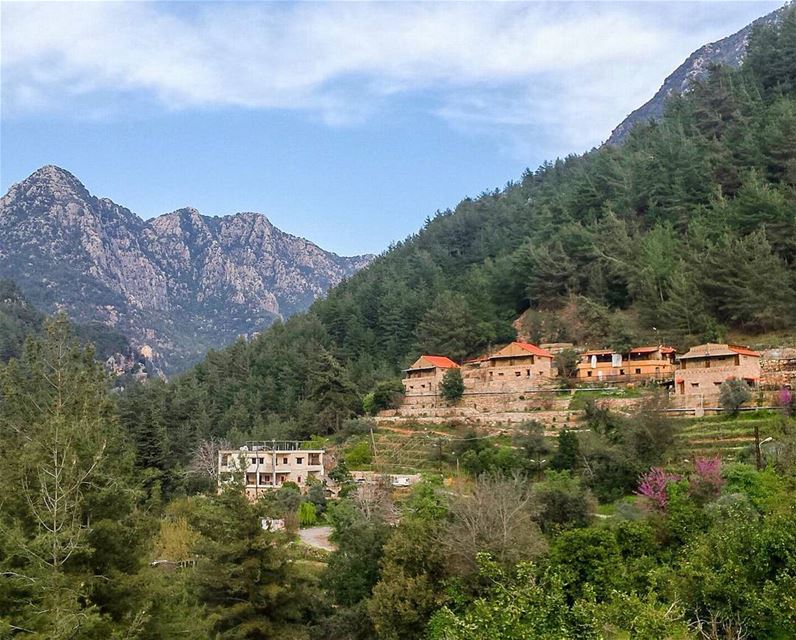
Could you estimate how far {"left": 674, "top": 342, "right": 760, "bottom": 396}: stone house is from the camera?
3172 cm

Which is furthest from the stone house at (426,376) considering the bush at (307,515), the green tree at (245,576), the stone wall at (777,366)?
the green tree at (245,576)

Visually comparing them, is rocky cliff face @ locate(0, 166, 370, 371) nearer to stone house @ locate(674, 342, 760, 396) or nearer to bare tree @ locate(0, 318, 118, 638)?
stone house @ locate(674, 342, 760, 396)

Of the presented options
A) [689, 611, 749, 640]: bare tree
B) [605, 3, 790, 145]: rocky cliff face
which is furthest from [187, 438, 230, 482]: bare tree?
[605, 3, 790, 145]: rocky cliff face

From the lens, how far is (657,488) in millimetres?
22453

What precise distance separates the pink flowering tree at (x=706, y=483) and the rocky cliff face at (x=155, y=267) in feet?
382

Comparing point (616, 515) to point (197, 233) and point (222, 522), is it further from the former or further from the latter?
point (197, 233)

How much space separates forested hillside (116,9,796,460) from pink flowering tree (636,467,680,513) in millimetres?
15954

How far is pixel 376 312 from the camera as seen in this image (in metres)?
61.4

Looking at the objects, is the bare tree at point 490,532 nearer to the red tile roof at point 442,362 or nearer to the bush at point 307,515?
the bush at point 307,515

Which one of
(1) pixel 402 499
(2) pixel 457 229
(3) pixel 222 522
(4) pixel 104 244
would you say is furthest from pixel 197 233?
(3) pixel 222 522

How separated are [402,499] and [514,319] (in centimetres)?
2475

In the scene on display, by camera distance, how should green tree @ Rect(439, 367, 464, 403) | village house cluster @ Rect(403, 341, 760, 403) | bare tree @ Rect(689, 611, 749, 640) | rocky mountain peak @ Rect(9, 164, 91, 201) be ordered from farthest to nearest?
rocky mountain peak @ Rect(9, 164, 91, 201) < green tree @ Rect(439, 367, 464, 403) < village house cluster @ Rect(403, 341, 760, 403) < bare tree @ Rect(689, 611, 749, 640)

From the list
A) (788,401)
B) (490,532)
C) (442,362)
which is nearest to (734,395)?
(788,401)

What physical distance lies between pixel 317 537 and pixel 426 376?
594 inches
